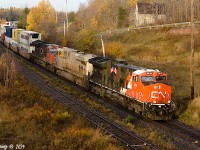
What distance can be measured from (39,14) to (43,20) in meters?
14.7

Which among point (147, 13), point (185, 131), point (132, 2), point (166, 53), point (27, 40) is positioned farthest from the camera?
point (132, 2)

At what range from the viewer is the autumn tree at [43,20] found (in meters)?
93.5

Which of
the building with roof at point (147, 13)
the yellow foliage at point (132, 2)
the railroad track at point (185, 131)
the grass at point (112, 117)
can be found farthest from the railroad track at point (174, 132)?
the yellow foliage at point (132, 2)

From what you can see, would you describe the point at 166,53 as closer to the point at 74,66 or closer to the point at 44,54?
the point at 74,66

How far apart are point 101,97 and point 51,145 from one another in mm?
15764

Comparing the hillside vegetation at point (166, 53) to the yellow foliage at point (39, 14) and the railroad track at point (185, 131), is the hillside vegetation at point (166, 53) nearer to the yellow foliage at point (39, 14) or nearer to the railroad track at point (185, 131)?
the railroad track at point (185, 131)

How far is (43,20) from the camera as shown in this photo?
101750 mm

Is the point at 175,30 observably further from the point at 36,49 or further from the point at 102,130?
the point at 102,130

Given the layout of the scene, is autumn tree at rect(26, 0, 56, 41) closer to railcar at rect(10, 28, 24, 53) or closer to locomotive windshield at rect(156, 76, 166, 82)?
railcar at rect(10, 28, 24, 53)

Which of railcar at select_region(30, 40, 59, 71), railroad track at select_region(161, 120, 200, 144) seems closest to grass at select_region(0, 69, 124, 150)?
railroad track at select_region(161, 120, 200, 144)

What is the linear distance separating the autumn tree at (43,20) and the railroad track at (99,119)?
187 ft

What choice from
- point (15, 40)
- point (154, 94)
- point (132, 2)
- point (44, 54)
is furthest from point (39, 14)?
point (154, 94)

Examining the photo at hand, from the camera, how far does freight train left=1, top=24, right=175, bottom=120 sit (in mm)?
21578

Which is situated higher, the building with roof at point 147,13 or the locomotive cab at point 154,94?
the building with roof at point 147,13
